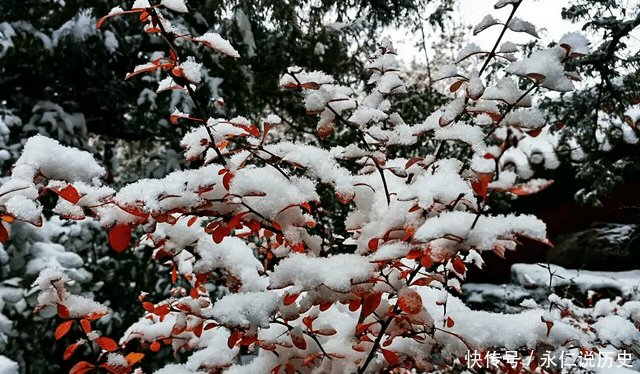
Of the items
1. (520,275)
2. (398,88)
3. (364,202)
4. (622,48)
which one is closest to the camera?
(364,202)

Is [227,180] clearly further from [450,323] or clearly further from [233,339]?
[450,323]

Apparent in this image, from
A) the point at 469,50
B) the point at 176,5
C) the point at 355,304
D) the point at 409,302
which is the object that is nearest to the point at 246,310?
the point at 355,304

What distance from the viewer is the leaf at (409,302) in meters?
0.79

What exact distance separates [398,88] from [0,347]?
223 cm

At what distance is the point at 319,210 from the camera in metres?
1.18

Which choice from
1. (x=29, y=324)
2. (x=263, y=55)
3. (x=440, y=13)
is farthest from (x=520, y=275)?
A: (x=29, y=324)

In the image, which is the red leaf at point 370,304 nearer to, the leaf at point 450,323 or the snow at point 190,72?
the leaf at point 450,323

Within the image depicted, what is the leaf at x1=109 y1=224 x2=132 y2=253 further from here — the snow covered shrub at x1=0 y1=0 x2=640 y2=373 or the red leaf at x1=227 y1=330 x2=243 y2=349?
the red leaf at x1=227 y1=330 x2=243 y2=349

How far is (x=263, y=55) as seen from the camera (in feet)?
14.1

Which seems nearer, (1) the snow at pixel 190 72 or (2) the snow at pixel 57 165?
(2) the snow at pixel 57 165

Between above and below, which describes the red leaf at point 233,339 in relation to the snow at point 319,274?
below

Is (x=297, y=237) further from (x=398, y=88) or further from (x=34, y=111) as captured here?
(x=34, y=111)

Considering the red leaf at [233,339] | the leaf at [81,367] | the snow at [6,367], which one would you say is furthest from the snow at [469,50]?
the snow at [6,367]

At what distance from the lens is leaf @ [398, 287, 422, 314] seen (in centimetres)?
79
